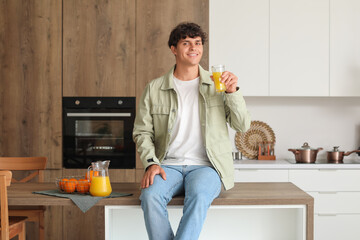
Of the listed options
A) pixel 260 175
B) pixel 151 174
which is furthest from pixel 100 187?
pixel 260 175

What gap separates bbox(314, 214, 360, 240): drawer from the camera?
3621 mm

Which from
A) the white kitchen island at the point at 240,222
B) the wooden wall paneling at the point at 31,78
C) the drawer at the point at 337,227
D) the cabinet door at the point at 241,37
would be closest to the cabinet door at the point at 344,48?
the cabinet door at the point at 241,37

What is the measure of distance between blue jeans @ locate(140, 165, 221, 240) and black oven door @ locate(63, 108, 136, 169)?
64.3 inches

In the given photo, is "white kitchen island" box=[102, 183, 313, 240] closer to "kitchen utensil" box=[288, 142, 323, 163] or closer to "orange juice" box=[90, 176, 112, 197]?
"orange juice" box=[90, 176, 112, 197]

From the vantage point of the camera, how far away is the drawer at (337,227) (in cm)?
362

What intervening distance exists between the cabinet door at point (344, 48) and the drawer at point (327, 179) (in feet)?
2.18

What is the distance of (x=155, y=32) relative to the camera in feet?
12.2

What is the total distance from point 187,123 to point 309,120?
2.21 meters

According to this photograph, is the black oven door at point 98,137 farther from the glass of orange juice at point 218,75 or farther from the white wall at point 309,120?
the glass of orange juice at point 218,75

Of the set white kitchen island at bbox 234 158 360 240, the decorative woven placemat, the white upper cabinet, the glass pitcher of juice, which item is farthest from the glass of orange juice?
the decorative woven placemat

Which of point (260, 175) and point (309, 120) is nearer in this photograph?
point (260, 175)

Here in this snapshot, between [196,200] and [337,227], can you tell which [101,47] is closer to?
[196,200]

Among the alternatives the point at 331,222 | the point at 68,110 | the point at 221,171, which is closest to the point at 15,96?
the point at 68,110

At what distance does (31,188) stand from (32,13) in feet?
6.12
